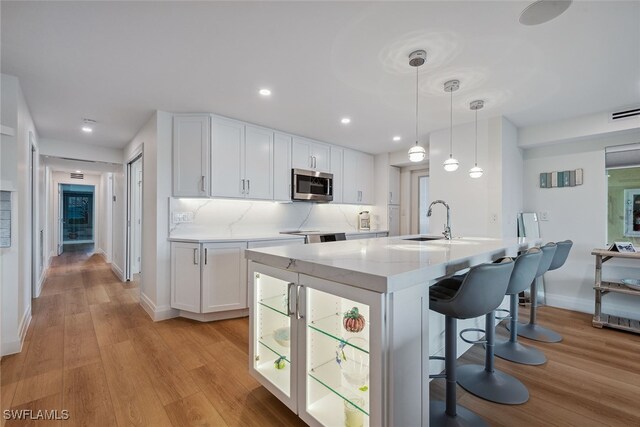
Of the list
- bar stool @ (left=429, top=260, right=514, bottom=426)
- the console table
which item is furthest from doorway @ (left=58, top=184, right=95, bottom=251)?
the console table

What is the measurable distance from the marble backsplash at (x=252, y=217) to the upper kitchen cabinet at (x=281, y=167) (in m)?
0.35

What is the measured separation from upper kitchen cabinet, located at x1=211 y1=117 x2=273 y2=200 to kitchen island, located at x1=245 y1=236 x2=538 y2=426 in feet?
6.26

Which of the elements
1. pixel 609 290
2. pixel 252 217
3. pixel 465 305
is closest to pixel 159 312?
pixel 252 217

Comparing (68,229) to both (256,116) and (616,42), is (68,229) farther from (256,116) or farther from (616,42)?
(616,42)

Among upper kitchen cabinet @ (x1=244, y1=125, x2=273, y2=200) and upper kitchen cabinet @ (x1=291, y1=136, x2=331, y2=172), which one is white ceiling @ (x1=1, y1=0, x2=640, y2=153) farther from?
upper kitchen cabinet @ (x1=291, y1=136, x2=331, y2=172)

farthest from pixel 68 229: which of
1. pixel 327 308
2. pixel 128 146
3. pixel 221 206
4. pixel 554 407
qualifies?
pixel 554 407

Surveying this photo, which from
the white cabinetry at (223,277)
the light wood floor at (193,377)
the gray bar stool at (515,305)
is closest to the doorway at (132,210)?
the light wood floor at (193,377)

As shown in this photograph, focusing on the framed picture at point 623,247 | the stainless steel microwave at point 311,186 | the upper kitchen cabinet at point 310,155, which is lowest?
the framed picture at point 623,247

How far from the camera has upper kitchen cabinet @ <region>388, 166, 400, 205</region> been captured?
537cm

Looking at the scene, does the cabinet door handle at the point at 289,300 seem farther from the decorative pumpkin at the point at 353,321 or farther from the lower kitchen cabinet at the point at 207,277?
the lower kitchen cabinet at the point at 207,277

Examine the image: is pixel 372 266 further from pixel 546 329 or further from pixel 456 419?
pixel 546 329

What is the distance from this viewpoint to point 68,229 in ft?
30.9

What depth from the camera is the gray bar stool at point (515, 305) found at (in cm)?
193

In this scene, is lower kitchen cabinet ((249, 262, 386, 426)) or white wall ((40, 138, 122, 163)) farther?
white wall ((40, 138, 122, 163))
